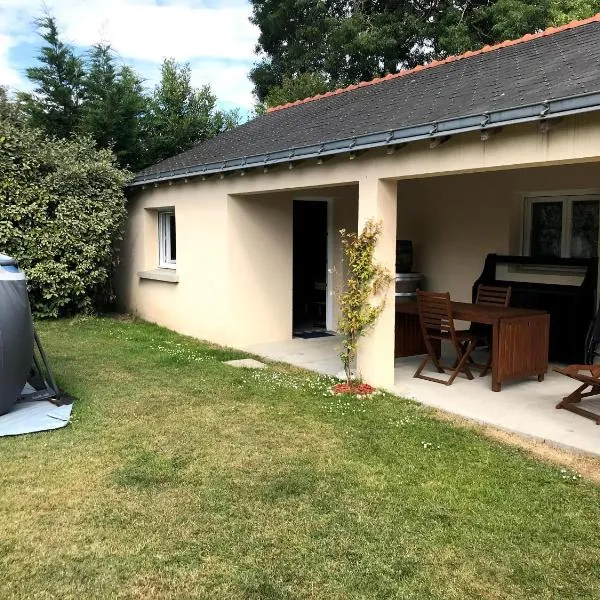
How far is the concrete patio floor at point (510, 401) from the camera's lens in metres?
5.50

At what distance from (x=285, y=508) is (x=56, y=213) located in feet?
31.3

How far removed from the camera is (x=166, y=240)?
41.7ft

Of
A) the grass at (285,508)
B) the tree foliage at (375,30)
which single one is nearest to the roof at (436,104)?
the grass at (285,508)

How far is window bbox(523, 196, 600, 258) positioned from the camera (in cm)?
848

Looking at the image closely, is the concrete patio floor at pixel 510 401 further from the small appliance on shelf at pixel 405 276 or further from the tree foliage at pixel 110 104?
the tree foliage at pixel 110 104

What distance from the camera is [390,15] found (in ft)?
77.5

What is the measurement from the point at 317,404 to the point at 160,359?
10.2ft

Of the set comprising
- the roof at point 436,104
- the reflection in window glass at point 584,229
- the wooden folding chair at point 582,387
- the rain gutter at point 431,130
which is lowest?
the wooden folding chair at point 582,387

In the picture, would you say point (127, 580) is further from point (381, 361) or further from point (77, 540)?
point (381, 361)

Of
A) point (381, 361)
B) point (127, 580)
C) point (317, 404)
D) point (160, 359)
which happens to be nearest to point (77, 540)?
point (127, 580)

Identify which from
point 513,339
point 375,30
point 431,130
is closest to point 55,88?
point 375,30

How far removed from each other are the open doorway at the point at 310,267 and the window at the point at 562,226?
377cm

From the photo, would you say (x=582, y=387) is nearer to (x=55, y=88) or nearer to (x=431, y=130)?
(x=431, y=130)

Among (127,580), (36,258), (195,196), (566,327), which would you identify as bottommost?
(127,580)
